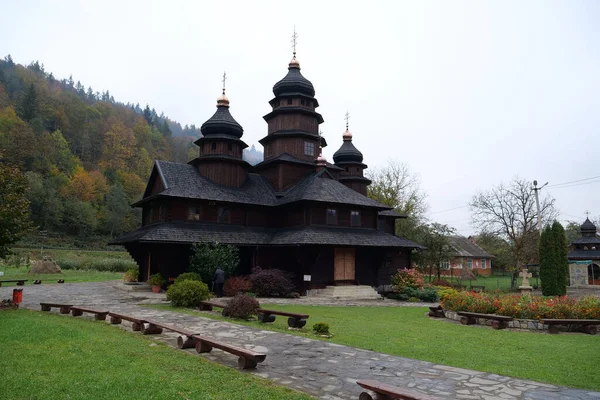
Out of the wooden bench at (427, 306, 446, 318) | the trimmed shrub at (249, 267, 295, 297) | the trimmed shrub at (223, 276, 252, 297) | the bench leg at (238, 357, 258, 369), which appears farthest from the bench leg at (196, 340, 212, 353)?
the trimmed shrub at (249, 267, 295, 297)

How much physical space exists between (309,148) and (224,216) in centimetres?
883

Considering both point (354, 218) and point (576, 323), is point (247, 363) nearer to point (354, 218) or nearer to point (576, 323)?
point (576, 323)

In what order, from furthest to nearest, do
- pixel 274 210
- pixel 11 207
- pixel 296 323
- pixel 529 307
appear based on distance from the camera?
pixel 274 210 < pixel 11 207 < pixel 529 307 < pixel 296 323

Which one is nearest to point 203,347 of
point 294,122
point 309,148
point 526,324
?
point 526,324

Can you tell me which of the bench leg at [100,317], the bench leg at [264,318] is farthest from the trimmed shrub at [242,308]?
the bench leg at [100,317]

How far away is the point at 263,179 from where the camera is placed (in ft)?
99.2

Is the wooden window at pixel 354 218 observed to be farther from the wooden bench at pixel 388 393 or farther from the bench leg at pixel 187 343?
the wooden bench at pixel 388 393

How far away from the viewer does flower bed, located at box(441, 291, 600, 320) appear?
13539mm

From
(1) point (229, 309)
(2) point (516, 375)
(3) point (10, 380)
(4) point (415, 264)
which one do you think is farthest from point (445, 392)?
(4) point (415, 264)

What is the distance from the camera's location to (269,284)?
2170 cm

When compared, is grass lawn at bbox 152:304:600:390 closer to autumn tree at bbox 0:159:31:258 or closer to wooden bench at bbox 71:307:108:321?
wooden bench at bbox 71:307:108:321

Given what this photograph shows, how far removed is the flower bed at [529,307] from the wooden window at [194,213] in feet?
49.7

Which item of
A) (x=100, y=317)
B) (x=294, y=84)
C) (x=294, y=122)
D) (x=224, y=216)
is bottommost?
(x=100, y=317)

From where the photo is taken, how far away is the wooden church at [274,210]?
23.6 m
